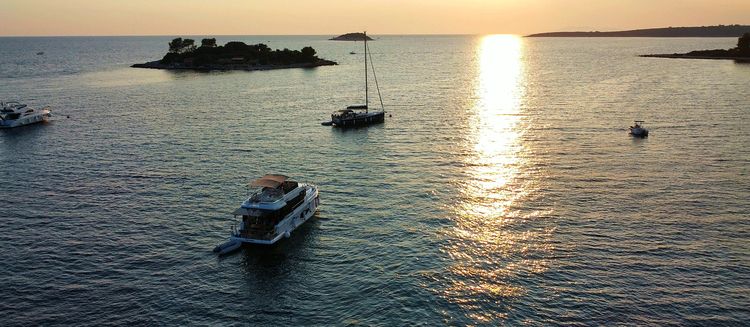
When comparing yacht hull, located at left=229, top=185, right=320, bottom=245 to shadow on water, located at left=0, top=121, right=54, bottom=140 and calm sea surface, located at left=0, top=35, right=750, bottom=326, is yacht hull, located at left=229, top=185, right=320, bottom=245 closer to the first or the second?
calm sea surface, located at left=0, top=35, right=750, bottom=326

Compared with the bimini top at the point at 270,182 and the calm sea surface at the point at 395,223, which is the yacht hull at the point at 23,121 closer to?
the calm sea surface at the point at 395,223

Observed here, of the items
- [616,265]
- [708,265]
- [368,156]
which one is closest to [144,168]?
[368,156]

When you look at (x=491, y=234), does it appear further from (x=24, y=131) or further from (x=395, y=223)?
(x=24, y=131)

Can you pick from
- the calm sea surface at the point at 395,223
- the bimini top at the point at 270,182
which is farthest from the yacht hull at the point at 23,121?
the bimini top at the point at 270,182

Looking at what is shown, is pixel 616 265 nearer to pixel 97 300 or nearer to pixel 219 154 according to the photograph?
pixel 97 300

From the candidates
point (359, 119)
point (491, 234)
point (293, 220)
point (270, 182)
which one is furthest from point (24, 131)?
point (491, 234)

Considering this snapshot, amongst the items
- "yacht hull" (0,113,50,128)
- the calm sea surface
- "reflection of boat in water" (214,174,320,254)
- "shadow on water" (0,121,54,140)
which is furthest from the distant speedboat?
"reflection of boat in water" (214,174,320,254)

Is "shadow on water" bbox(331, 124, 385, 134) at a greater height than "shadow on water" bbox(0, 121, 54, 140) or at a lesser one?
greater
